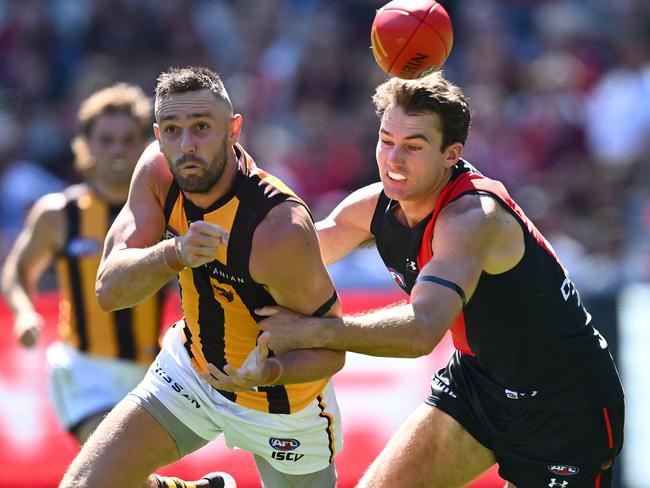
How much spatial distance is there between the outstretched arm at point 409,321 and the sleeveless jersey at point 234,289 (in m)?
0.32

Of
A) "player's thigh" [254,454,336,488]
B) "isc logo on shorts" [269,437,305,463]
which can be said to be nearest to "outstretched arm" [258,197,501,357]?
"isc logo on shorts" [269,437,305,463]

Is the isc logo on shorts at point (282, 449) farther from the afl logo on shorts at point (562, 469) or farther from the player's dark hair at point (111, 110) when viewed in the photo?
the player's dark hair at point (111, 110)

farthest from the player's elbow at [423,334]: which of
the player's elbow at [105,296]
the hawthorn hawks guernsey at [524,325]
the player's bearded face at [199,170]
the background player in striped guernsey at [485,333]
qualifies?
the player's elbow at [105,296]

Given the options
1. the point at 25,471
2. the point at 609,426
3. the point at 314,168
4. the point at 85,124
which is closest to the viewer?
the point at 609,426

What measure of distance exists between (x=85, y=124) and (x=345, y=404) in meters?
2.65

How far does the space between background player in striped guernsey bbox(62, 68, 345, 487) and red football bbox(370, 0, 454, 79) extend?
2.68 feet

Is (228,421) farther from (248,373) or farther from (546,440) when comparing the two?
(546,440)

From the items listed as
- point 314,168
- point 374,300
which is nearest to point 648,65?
point 314,168

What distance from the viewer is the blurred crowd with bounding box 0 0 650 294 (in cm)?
1058

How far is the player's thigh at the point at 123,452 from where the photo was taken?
4.96m

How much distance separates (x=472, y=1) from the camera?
493 inches

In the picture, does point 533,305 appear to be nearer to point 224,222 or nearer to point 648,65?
point 224,222

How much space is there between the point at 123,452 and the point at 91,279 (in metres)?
2.41

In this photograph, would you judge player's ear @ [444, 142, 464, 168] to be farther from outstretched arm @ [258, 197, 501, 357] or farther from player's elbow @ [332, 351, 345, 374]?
player's elbow @ [332, 351, 345, 374]
